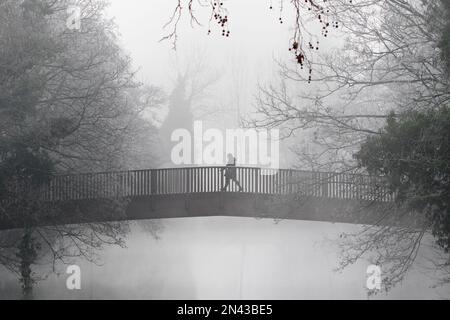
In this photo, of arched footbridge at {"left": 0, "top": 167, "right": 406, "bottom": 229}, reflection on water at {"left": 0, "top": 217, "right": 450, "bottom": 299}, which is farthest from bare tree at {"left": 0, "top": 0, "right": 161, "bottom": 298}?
reflection on water at {"left": 0, "top": 217, "right": 450, "bottom": 299}

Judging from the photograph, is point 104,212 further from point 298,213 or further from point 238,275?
point 238,275

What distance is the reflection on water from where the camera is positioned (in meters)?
24.3

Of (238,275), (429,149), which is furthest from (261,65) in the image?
(429,149)

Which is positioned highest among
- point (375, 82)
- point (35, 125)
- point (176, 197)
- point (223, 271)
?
point (375, 82)

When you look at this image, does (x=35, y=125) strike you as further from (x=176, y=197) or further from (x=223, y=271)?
(x=223, y=271)

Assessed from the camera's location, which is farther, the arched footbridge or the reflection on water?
the reflection on water

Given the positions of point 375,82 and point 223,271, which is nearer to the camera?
point 375,82

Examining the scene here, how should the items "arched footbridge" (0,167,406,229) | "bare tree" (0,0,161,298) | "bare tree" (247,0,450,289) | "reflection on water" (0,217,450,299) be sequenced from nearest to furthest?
"bare tree" (247,0,450,289), "bare tree" (0,0,161,298), "arched footbridge" (0,167,406,229), "reflection on water" (0,217,450,299)

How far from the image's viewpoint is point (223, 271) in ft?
96.5

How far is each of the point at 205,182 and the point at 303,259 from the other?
11352 mm

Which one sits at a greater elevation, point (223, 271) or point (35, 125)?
point (35, 125)

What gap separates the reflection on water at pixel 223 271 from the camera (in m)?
24.3

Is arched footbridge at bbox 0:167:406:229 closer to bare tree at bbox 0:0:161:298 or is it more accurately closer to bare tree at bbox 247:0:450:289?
bare tree at bbox 0:0:161:298

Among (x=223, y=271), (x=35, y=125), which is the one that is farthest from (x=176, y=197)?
(x=223, y=271)
